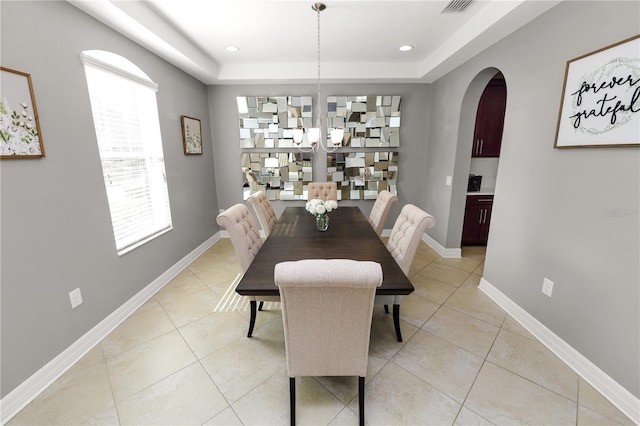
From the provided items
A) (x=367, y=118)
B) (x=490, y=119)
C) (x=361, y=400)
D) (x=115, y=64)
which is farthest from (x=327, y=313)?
(x=490, y=119)

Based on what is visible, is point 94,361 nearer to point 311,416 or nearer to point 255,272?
point 255,272

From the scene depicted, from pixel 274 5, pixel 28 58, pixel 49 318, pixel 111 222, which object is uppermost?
pixel 274 5

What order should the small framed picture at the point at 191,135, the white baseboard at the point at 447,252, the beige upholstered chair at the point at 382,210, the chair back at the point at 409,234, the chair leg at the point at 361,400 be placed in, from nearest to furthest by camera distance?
the chair leg at the point at 361,400 < the chair back at the point at 409,234 < the beige upholstered chair at the point at 382,210 < the small framed picture at the point at 191,135 < the white baseboard at the point at 447,252

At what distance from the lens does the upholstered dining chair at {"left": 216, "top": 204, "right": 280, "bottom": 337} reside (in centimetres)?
178

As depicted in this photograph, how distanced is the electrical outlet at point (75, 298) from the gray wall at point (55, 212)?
31mm

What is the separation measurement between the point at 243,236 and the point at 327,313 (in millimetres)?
993

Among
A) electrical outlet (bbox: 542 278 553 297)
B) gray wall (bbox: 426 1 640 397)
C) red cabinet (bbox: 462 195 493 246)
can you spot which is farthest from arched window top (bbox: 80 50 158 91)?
red cabinet (bbox: 462 195 493 246)

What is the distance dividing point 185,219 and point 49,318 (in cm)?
177

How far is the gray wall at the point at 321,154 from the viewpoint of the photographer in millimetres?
3855

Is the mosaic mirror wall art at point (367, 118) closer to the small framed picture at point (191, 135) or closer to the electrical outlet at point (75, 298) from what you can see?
the small framed picture at point (191, 135)

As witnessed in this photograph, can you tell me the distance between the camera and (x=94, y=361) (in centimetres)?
177

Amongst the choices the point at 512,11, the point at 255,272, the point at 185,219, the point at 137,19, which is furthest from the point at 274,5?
the point at 185,219

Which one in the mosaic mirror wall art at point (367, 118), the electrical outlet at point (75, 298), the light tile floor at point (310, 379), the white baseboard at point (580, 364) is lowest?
the light tile floor at point (310, 379)

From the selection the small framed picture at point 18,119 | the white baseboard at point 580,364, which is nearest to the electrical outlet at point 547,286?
the white baseboard at point 580,364
